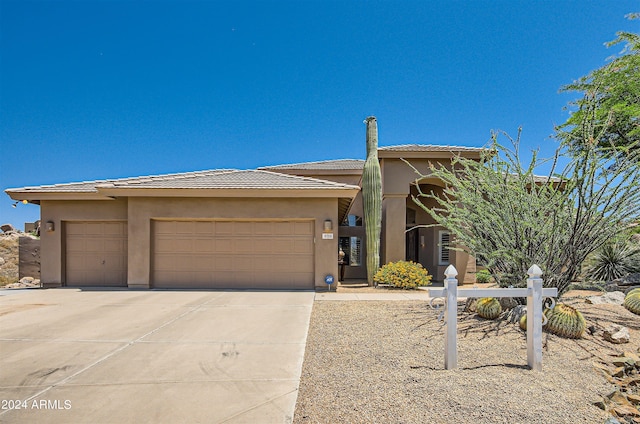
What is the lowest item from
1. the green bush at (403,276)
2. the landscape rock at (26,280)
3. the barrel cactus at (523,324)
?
the landscape rock at (26,280)

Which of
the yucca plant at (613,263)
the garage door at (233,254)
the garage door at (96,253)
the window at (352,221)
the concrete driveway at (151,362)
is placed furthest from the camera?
the window at (352,221)

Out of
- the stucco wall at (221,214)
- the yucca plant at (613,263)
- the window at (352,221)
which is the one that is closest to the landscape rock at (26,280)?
the stucco wall at (221,214)

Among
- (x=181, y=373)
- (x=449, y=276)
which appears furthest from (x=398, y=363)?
(x=181, y=373)

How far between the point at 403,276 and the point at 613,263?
6935 millimetres

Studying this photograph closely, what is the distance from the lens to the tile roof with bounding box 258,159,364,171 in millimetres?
18234

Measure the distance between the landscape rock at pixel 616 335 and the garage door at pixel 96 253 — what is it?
518 inches

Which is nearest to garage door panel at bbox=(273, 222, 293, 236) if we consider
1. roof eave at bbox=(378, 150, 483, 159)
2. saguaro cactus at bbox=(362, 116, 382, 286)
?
saguaro cactus at bbox=(362, 116, 382, 286)

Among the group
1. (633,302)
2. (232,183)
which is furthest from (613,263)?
(232,183)

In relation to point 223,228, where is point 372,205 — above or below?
above

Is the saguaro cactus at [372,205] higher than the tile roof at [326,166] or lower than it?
lower

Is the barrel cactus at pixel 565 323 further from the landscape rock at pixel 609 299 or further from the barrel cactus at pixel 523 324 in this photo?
the landscape rock at pixel 609 299

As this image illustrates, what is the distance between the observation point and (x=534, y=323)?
4438mm

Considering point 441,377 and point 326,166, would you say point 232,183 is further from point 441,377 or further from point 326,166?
point 441,377

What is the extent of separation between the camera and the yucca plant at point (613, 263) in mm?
11258
